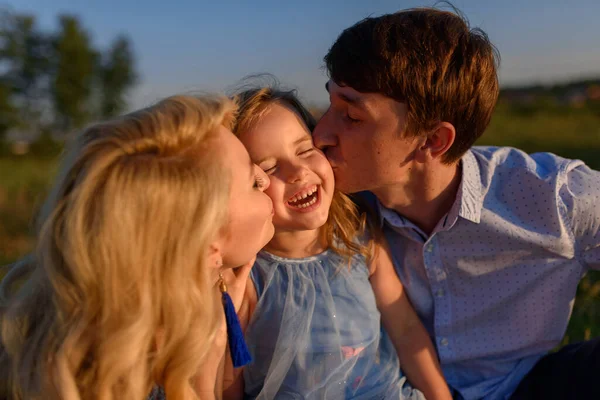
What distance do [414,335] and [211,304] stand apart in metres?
1.03

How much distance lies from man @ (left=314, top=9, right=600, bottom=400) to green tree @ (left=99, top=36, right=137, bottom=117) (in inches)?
1200

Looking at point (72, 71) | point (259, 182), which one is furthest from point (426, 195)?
point (72, 71)

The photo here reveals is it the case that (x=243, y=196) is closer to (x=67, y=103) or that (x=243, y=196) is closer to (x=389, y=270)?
(x=389, y=270)

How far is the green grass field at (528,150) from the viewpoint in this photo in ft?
12.1

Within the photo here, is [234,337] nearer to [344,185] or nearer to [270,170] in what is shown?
[270,170]

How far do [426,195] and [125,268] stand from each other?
1343 millimetres

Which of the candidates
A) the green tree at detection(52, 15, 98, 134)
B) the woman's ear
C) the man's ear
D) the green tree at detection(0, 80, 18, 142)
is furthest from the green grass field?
the green tree at detection(52, 15, 98, 134)

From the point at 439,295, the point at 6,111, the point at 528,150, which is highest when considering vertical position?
the point at 439,295

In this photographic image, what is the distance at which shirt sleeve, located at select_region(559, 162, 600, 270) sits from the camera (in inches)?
94.7

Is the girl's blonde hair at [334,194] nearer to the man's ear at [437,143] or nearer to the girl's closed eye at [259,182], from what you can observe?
the girl's closed eye at [259,182]

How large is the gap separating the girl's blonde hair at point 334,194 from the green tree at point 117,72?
30.4 metres

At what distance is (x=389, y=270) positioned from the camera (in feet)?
8.48

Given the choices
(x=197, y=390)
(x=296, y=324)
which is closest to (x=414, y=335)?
(x=296, y=324)

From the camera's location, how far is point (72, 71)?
29906 mm
